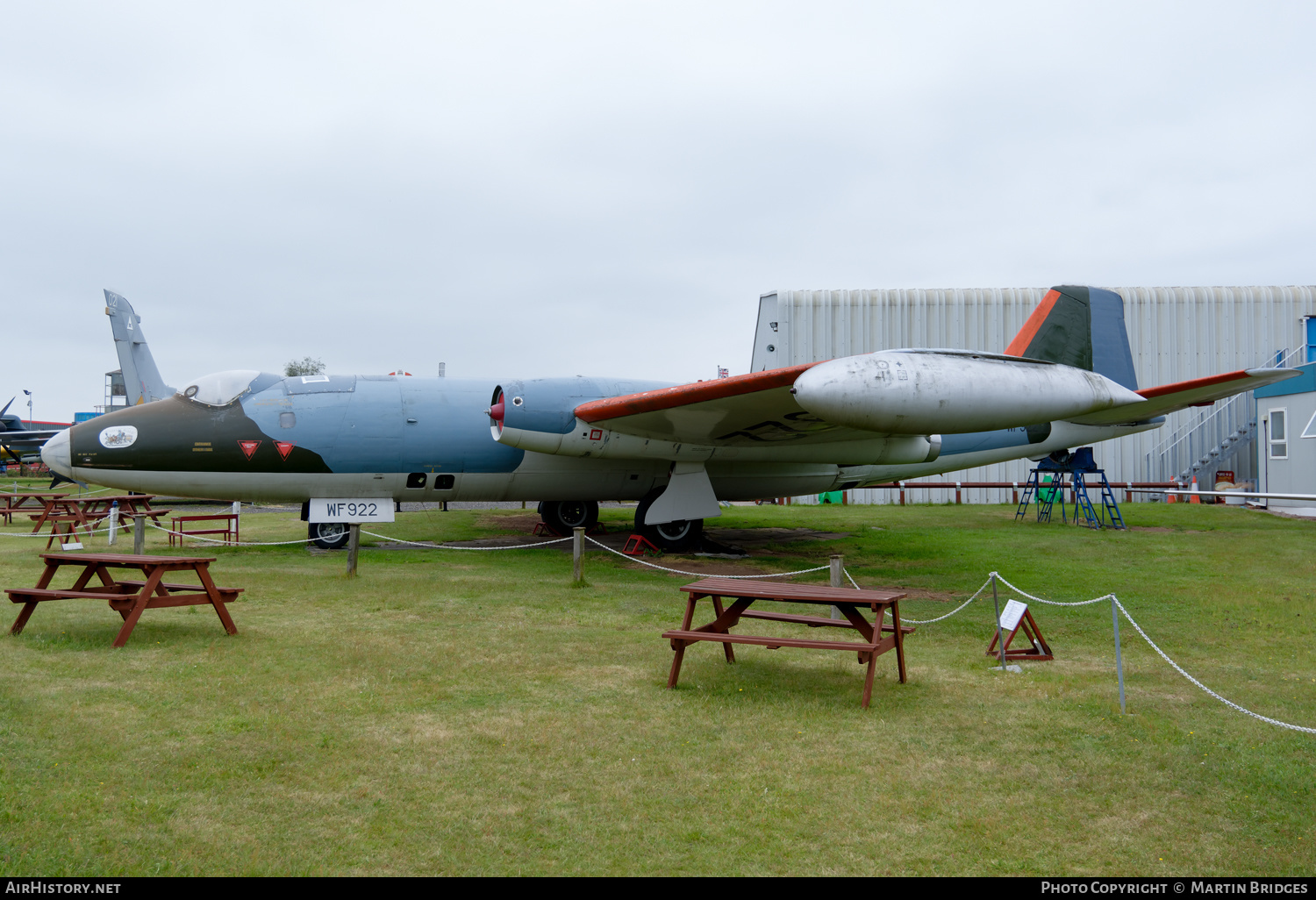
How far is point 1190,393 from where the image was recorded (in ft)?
42.8

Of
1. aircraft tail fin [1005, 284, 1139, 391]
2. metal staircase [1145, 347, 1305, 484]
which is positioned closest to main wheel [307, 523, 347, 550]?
aircraft tail fin [1005, 284, 1139, 391]

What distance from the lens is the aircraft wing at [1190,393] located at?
11148 millimetres

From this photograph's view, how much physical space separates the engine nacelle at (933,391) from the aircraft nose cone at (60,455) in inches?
451

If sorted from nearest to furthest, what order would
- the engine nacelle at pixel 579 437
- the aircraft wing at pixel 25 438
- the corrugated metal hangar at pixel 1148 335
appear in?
the engine nacelle at pixel 579 437
the corrugated metal hangar at pixel 1148 335
the aircraft wing at pixel 25 438

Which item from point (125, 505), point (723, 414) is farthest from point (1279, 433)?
point (125, 505)

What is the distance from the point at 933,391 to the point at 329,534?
10742 mm

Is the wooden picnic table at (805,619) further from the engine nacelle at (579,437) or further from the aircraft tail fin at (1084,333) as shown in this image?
the aircraft tail fin at (1084,333)

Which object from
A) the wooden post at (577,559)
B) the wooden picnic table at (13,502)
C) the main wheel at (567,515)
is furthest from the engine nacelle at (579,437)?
the wooden picnic table at (13,502)

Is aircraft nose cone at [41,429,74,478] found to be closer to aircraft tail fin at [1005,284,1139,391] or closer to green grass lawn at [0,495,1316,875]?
green grass lawn at [0,495,1316,875]

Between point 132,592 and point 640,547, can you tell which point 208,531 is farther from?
point 132,592

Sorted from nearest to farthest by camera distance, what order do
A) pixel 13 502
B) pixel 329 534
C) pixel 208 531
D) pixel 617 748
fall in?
pixel 617 748 → pixel 329 534 → pixel 208 531 → pixel 13 502

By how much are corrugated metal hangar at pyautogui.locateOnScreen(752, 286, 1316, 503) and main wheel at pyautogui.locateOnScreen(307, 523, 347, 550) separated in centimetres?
1456

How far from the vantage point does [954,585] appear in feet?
37.9
